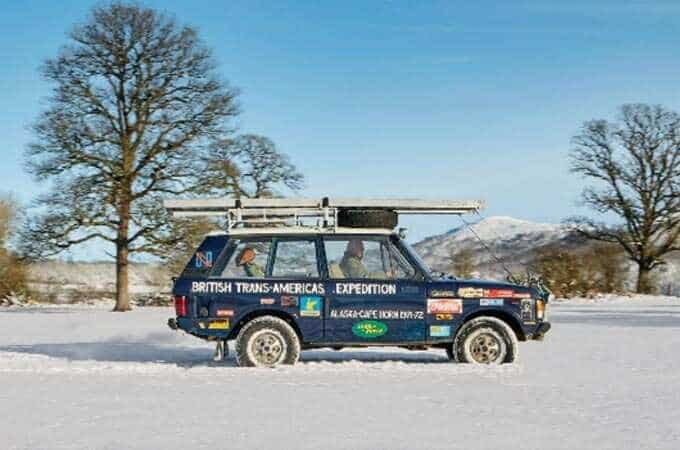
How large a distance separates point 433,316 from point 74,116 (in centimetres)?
2001

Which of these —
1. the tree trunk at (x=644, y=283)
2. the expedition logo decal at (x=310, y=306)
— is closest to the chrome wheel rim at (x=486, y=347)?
the expedition logo decal at (x=310, y=306)

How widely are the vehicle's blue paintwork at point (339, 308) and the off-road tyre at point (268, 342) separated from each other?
0.17m

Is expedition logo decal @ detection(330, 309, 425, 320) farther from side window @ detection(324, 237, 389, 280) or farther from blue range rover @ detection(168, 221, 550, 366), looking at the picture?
side window @ detection(324, 237, 389, 280)

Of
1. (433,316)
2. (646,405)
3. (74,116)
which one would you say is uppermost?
(74,116)

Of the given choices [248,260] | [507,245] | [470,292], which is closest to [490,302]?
[470,292]

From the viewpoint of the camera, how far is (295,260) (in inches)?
436

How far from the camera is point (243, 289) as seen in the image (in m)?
10.9

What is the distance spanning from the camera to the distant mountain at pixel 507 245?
25.7 meters

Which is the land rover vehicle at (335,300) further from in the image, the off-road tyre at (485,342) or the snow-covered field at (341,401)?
the snow-covered field at (341,401)

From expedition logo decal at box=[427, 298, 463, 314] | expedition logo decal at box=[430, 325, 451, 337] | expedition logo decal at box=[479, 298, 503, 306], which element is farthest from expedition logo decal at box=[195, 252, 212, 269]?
expedition logo decal at box=[479, 298, 503, 306]

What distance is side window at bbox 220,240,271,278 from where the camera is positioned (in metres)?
11.0

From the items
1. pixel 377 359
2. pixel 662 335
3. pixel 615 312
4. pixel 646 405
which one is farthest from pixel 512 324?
pixel 615 312

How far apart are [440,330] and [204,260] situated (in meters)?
3.36

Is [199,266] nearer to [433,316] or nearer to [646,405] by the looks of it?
[433,316]
